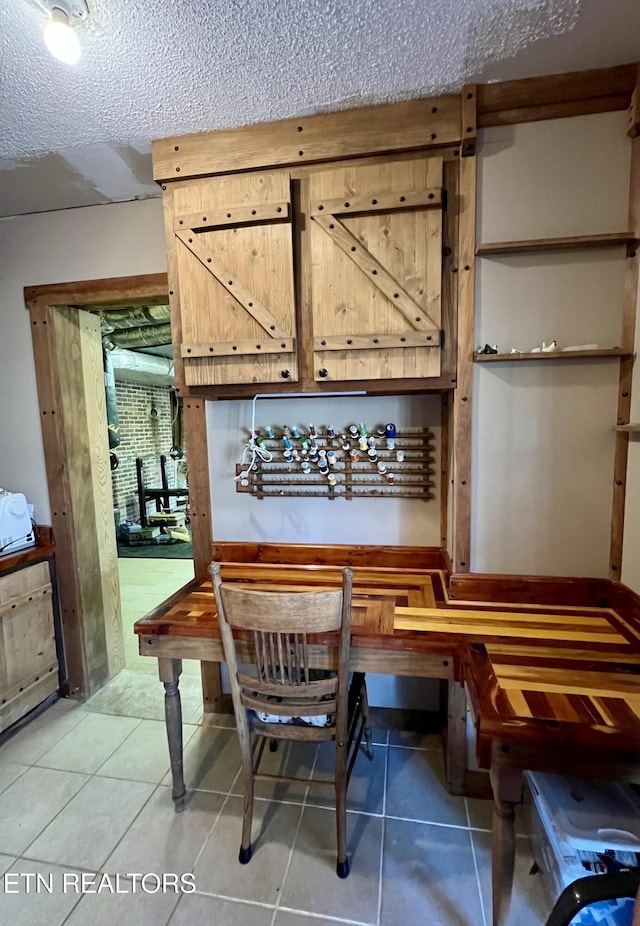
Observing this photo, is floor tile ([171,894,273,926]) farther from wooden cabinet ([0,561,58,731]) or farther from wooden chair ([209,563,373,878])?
wooden cabinet ([0,561,58,731])

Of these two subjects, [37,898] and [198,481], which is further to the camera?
[198,481]

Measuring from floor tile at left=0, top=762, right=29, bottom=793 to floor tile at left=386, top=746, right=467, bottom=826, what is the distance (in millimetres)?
1650

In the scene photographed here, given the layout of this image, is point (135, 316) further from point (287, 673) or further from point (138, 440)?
point (138, 440)

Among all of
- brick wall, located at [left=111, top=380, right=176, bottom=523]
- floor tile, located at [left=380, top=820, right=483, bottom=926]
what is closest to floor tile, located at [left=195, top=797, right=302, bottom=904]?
floor tile, located at [left=380, top=820, right=483, bottom=926]

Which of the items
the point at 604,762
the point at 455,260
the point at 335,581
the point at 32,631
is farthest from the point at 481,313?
the point at 32,631

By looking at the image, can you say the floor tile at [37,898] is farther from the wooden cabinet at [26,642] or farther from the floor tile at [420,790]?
the floor tile at [420,790]

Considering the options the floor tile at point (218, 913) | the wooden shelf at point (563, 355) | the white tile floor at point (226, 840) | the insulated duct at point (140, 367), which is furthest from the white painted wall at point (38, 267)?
the insulated duct at point (140, 367)

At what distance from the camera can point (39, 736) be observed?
6.88 ft

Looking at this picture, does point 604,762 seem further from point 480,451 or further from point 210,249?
point 210,249

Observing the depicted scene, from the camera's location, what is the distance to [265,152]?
62.7 inches

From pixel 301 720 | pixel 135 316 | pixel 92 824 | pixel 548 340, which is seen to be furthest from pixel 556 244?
pixel 135 316

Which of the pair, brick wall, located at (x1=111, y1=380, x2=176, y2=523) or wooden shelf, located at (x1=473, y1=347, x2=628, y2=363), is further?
brick wall, located at (x1=111, y1=380, x2=176, y2=523)

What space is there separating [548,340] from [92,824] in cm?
254

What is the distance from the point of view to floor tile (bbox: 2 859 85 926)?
1282 millimetres
